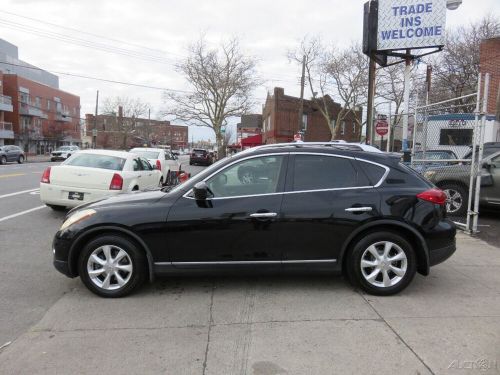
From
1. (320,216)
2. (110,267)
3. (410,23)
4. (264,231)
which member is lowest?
(110,267)

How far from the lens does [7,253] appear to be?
621 cm

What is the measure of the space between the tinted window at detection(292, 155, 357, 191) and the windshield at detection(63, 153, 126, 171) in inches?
221

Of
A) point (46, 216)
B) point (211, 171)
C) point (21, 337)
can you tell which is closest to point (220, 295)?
point (211, 171)

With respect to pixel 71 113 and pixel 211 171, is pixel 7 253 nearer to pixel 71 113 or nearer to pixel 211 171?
pixel 211 171

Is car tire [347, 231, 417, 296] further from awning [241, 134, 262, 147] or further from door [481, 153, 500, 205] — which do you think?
awning [241, 134, 262, 147]

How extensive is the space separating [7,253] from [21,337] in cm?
302

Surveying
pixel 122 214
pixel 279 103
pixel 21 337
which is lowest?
pixel 21 337

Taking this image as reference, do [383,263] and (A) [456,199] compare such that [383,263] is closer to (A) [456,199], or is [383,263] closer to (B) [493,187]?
(A) [456,199]

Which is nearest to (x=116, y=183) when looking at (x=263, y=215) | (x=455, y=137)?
(x=263, y=215)

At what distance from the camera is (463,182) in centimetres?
883

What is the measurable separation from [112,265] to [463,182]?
740 cm

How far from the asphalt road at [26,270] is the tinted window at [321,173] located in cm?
289

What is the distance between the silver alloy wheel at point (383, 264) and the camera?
14.8 feet

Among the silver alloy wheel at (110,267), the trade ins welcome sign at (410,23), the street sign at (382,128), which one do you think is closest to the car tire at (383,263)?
the silver alloy wheel at (110,267)
